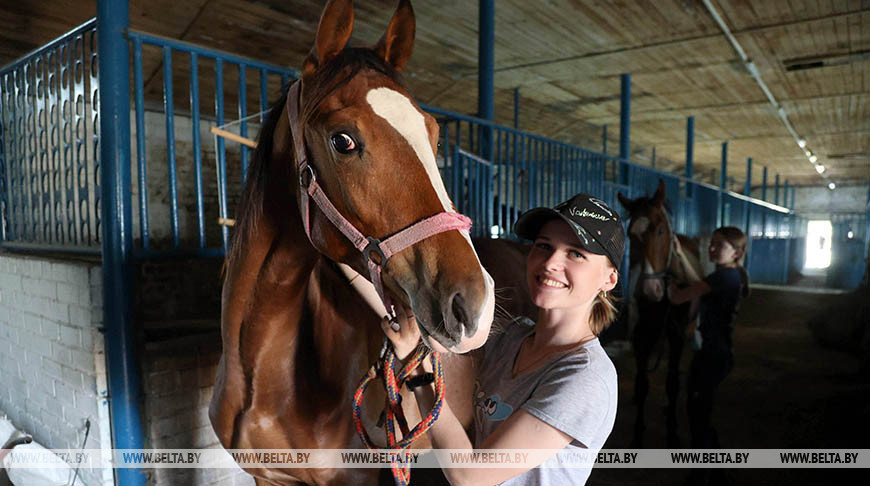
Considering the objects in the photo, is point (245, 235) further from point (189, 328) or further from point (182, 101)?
point (182, 101)

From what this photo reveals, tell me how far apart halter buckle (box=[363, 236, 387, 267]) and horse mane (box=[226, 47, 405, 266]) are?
348 millimetres

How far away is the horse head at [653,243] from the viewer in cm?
352

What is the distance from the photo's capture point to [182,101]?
5.79 m

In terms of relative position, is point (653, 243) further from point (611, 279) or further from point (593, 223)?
point (593, 223)

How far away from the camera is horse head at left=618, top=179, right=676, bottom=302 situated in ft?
11.5

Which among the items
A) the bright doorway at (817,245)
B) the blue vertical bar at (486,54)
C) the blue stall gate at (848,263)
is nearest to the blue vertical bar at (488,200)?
the blue vertical bar at (486,54)

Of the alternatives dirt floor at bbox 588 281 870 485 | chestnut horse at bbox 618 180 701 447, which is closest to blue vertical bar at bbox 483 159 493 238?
chestnut horse at bbox 618 180 701 447

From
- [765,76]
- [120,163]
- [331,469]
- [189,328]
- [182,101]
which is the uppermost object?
[765,76]

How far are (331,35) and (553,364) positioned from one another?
94 cm

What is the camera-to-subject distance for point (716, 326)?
8.93 feet

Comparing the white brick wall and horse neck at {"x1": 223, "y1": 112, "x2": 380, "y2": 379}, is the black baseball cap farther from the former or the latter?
the white brick wall

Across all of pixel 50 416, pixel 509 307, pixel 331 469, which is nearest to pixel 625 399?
pixel 509 307

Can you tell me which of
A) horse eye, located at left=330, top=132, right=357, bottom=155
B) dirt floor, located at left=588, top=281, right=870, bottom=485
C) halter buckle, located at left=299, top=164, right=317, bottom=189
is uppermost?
horse eye, located at left=330, top=132, right=357, bottom=155

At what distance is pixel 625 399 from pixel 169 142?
3924mm
